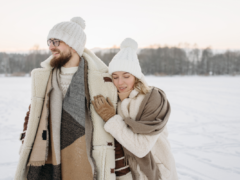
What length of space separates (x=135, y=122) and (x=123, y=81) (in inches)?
16.1

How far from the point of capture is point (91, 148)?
4.67 ft

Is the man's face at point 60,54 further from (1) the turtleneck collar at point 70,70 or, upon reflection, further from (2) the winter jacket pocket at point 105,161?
(2) the winter jacket pocket at point 105,161

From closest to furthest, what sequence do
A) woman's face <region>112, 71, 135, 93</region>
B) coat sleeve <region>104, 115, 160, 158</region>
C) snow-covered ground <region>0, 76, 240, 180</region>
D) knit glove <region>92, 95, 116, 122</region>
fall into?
coat sleeve <region>104, 115, 160, 158</region>
knit glove <region>92, 95, 116, 122</region>
woman's face <region>112, 71, 135, 93</region>
snow-covered ground <region>0, 76, 240, 180</region>

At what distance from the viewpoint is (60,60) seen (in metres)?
1.63

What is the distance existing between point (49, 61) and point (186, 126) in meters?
4.63

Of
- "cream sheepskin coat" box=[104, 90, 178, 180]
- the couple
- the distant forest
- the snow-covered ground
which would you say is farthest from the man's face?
the distant forest

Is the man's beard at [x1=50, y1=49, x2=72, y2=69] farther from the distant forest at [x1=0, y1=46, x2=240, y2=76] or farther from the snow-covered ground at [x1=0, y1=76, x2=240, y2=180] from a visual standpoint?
the distant forest at [x1=0, y1=46, x2=240, y2=76]

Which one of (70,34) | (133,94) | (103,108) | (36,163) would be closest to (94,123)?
(103,108)

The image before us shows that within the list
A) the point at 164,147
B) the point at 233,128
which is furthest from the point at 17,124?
the point at 233,128

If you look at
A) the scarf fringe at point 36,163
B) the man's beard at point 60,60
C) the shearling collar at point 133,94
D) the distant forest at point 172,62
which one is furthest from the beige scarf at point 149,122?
the distant forest at point 172,62

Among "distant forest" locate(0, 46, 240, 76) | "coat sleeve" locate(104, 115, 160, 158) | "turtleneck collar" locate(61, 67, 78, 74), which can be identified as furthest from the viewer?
"distant forest" locate(0, 46, 240, 76)

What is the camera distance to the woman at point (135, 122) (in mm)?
1357

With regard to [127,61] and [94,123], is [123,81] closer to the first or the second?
[127,61]

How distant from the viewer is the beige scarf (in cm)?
136
